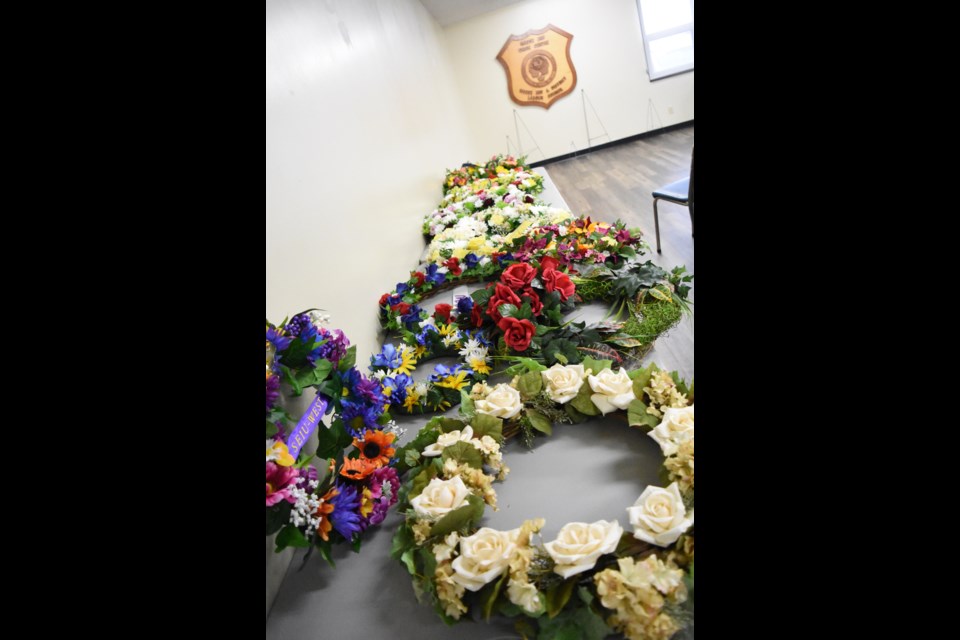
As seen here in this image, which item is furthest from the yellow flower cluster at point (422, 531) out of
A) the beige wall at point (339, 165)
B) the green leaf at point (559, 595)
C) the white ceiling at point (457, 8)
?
the white ceiling at point (457, 8)

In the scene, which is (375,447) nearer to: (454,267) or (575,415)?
(575,415)

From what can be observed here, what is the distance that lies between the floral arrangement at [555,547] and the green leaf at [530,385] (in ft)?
0.47

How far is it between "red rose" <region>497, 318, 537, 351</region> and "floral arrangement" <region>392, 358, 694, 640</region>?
392 millimetres

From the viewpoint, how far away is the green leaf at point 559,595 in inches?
28.0

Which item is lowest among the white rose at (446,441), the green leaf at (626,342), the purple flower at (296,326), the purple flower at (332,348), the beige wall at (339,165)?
the green leaf at (626,342)

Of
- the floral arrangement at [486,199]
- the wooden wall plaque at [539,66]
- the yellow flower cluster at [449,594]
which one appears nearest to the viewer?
the yellow flower cluster at [449,594]

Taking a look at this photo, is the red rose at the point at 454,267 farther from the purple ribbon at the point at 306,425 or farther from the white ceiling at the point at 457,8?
the white ceiling at the point at 457,8

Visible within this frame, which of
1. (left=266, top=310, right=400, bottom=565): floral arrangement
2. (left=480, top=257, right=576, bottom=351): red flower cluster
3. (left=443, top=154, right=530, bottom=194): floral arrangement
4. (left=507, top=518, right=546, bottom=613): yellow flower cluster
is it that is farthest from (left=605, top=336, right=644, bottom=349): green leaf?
(left=443, top=154, right=530, bottom=194): floral arrangement

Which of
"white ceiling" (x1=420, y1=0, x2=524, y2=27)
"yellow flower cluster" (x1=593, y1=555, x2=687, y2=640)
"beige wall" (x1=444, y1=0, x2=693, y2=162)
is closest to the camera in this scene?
"yellow flower cluster" (x1=593, y1=555, x2=687, y2=640)

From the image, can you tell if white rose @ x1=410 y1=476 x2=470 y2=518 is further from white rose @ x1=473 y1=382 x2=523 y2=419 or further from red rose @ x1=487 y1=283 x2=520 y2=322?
red rose @ x1=487 y1=283 x2=520 y2=322

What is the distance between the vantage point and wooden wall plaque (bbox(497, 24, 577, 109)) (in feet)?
25.0

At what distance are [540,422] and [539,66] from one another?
782 centimetres
